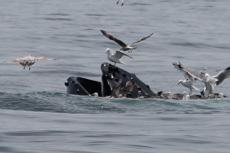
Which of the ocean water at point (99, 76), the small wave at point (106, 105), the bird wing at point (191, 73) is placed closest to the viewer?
the ocean water at point (99, 76)

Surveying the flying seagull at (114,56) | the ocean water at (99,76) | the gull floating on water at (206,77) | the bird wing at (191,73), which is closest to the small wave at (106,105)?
the ocean water at (99,76)

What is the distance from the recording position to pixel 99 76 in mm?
35562

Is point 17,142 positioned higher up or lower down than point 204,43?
lower down

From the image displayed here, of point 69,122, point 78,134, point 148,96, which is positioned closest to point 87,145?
point 78,134

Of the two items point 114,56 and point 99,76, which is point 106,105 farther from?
point 99,76

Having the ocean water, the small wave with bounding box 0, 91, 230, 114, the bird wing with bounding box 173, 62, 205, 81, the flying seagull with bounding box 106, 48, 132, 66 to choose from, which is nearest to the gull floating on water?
the bird wing with bounding box 173, 62, 205, 81

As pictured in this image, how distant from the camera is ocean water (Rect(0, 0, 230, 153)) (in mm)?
20406

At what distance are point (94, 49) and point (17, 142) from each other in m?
25.8

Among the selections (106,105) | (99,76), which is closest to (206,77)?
(106,105)

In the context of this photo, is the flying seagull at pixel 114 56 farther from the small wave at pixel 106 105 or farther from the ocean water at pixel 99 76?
the small wave at pixel 106 105

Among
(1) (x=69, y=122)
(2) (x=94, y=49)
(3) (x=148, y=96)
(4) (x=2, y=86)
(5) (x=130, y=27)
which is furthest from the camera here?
(5) (x=130, y=27)

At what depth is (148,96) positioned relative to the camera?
2520 cm

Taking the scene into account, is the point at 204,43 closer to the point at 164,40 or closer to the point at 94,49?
the point at 164,40

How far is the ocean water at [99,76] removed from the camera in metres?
20.4
